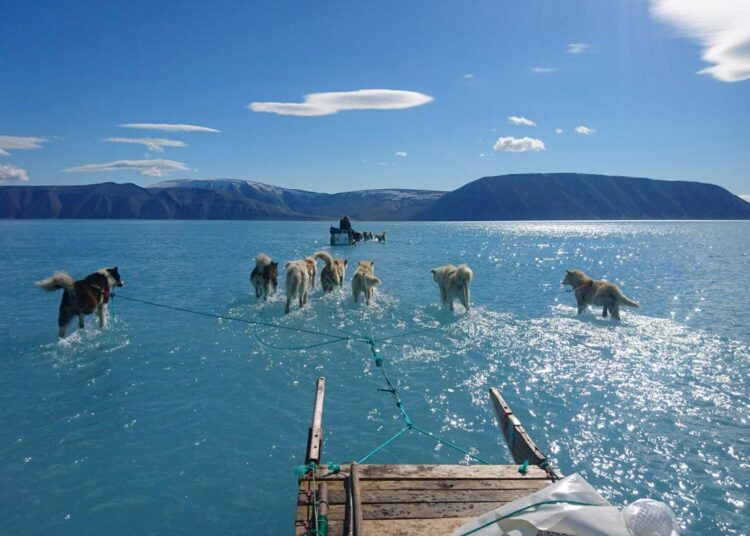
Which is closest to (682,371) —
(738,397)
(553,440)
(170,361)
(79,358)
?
(738,397)

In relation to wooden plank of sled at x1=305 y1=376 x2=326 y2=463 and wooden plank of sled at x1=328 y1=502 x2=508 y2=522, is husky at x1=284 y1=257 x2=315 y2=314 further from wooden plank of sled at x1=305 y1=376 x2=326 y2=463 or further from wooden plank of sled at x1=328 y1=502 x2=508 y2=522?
wooden plank of sled at x1=328 y1=502 x2=508 y2=522

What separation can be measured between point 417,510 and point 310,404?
4.30 m

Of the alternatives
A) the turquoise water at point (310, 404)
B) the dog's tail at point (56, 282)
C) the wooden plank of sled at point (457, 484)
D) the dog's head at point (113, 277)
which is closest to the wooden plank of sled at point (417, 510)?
the wooden plank of sled at point (457, 484)

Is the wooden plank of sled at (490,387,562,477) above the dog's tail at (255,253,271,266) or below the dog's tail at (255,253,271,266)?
below

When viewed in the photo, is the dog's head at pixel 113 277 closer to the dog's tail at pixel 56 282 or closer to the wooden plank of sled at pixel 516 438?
the dog's tail at pixel 56 282

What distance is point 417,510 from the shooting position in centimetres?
461

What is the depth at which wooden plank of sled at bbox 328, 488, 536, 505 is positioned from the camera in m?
4.76

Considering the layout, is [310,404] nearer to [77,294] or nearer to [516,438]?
[516,438]

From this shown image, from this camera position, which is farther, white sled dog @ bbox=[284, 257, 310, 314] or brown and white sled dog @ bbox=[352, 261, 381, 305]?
brown and white sled dog @ bbox=[352, 261, 381, 305]

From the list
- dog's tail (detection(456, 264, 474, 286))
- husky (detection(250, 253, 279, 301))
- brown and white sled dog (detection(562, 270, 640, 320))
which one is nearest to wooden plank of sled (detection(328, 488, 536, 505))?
dog's tail (detection(456, 264, 474, 286))

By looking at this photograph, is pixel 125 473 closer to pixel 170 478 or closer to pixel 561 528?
pixel 170 478

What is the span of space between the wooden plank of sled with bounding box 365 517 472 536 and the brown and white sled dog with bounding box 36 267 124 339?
12043mm

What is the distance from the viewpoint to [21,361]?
11047 mm

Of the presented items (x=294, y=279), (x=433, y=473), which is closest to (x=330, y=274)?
(x=294, y=279)
